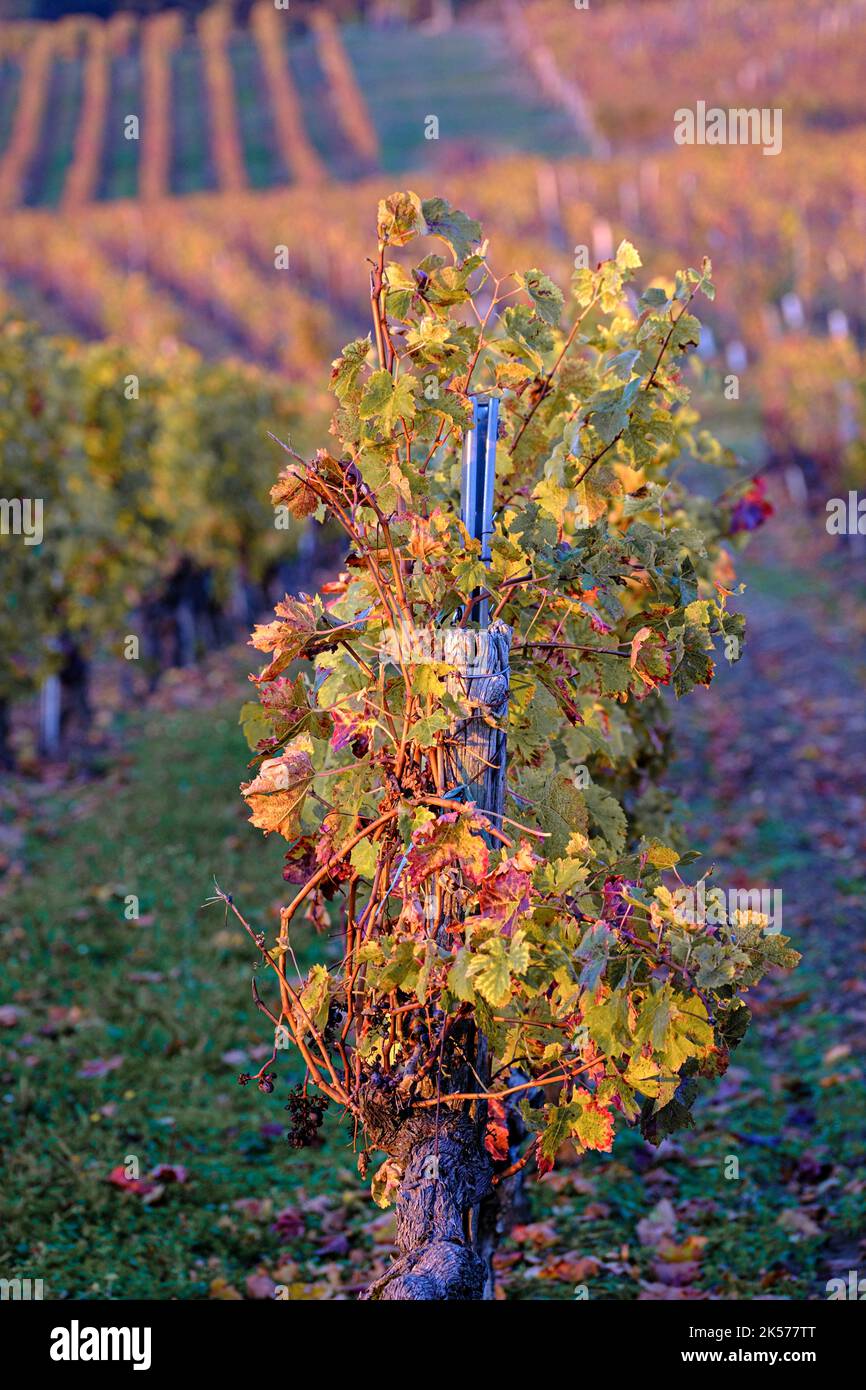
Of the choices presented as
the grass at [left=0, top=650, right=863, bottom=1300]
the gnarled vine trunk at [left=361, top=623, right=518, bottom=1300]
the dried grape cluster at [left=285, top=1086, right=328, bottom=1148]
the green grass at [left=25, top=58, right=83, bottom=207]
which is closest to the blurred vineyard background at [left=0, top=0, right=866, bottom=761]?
the green grass at [left=25, top=58, right=83, bottom=207]

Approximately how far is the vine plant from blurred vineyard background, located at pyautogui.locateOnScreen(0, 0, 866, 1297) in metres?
1.82

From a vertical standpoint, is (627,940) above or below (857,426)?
below

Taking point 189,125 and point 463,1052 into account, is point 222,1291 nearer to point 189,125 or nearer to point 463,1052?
point 463,1052

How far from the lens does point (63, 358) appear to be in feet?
43.7

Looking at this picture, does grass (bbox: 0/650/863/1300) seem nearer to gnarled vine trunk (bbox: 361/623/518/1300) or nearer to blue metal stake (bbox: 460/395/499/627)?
gnarled vine trunk (bbox: 361/623/518/1300)

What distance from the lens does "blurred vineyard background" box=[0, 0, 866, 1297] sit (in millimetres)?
7188

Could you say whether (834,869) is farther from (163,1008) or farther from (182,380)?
(182,380)

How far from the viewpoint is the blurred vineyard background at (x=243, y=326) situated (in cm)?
719

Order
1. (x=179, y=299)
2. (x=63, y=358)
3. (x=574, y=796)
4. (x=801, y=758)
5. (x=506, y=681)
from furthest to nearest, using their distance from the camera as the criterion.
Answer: (x=179, y=299) → (x=63, y=358) → (x=801, y=758) → (x=574, y=796) → (x=506, y=681)

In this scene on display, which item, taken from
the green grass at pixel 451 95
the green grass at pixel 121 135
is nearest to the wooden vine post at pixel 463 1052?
the green grass at pixel 121 135

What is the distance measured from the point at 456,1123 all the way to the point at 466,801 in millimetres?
757

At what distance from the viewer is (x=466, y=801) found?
3117 millimetres
